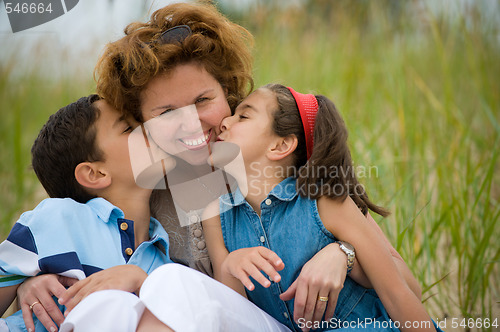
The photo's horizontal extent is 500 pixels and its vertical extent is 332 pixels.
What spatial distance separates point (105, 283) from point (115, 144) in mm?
627

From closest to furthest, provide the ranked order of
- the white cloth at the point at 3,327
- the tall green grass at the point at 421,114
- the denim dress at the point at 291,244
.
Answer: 1. the white cloth at the point at 3,327
2. the denim dress at the point at 291,244
3. the tall green grass at the point at 421,114

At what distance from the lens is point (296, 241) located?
5.82 ft

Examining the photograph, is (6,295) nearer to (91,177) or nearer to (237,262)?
(91,177)

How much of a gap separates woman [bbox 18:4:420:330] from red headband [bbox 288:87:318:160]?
0.30 metres

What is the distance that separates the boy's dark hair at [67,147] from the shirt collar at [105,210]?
127 mm

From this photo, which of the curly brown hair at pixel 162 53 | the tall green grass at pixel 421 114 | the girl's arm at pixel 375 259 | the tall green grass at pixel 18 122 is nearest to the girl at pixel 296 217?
the girl's arm at pixel 375 259

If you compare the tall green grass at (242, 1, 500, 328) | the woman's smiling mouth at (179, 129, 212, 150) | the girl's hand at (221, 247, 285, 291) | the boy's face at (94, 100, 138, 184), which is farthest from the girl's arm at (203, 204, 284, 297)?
the tall green grass at (242, 1, 500, 328)

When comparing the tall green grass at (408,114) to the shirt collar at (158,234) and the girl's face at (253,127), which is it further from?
the shirt collar at (158,234)

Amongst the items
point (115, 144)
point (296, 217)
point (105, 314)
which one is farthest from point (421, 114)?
point (105, 314)

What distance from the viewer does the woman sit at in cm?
196

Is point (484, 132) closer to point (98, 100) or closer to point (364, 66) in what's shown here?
point (364, 66)

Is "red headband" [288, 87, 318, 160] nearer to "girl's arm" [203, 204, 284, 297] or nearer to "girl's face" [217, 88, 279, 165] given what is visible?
"girl's face" [217, 88, 279, 165]

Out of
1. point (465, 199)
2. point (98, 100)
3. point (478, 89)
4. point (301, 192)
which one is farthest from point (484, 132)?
point (98, 100)

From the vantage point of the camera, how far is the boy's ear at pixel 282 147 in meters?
1.93
